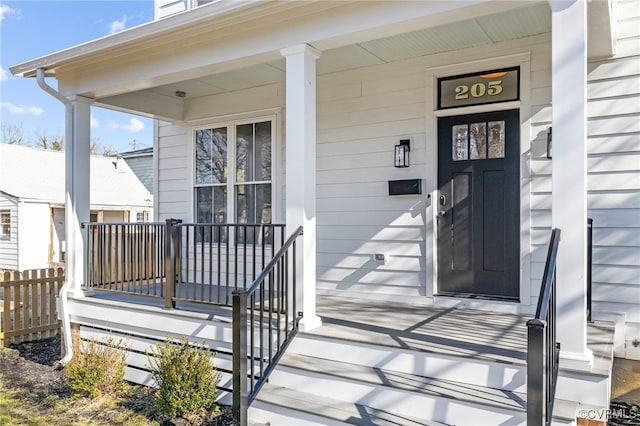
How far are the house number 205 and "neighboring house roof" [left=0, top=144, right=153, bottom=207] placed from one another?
14319 mm

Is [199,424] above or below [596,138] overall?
below

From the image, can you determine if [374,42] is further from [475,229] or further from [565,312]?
[565,312]

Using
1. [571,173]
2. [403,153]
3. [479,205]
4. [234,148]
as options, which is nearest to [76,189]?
[234,148]

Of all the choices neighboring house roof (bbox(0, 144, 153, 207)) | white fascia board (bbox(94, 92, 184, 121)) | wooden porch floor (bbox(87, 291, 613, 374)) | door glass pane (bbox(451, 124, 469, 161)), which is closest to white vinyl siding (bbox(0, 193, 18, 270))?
neighboring house roof (bbox(0, 144, 153, 207))

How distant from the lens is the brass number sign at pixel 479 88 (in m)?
4.32

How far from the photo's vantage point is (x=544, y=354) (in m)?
2.16

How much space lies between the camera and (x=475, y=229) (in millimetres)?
4500

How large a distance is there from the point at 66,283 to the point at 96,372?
152cm

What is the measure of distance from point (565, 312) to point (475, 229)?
188 cm

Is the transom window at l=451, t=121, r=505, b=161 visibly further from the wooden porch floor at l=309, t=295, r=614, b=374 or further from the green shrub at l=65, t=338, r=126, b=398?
the green shrub at l=65, t=338, r=126, b=398

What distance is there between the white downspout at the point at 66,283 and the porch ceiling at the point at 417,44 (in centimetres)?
127

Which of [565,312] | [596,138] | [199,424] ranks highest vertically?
[596,138]

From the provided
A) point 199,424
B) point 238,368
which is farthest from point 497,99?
point 199,424

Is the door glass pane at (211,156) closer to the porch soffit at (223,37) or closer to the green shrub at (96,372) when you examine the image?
the porch soffit at (223,37)
